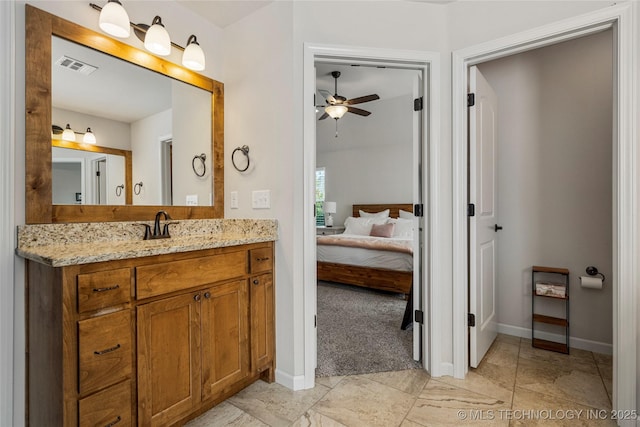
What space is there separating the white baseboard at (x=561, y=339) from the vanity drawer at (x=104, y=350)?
290 cm

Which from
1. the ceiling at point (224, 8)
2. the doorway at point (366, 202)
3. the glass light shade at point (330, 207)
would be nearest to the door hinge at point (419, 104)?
the doorway at point (366, 202)

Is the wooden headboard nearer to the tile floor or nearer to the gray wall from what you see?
the gray wall

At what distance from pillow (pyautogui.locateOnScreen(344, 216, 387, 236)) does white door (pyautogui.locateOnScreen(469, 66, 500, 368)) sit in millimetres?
2756

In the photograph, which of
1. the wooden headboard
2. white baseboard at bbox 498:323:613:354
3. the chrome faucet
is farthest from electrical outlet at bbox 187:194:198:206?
the wooden headboard

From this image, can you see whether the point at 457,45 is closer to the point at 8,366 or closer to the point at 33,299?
the point at 33,299

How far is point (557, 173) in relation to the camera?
2.53 m

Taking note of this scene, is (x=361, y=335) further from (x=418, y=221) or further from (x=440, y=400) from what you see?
(x=418, y=221)

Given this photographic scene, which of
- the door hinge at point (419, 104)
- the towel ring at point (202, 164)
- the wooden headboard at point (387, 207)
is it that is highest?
the door hinge at point (419, 104)

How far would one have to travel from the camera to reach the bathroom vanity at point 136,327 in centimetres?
115

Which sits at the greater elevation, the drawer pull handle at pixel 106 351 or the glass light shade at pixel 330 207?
the glass light shade at pixel 330 207

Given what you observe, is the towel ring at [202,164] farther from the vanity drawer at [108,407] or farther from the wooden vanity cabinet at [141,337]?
the vanity drawer at [108,407]

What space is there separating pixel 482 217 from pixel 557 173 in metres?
0.89

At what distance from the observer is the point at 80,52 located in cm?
162

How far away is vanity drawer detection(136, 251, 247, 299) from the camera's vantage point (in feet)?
4.41
